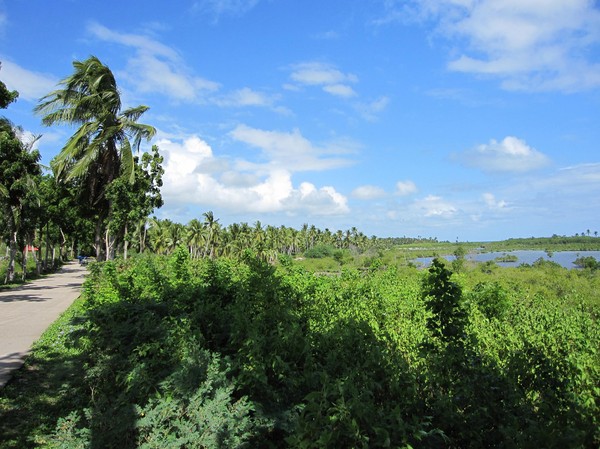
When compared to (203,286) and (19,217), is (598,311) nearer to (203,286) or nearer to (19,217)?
(203,286)

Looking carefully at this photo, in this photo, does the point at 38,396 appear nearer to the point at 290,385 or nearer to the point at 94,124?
the point at 290,385

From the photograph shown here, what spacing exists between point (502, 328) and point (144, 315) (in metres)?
5.84

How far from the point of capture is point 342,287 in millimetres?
10734

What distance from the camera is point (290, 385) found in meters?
3.68

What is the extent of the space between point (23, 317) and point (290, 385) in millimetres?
10113

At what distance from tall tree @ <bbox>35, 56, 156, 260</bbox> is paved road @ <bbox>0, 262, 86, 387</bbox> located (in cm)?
297

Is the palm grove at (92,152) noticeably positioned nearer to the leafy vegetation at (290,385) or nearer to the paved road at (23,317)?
the paved road at (23,317)

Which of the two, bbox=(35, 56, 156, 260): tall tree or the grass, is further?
bbox=(35, 56, 156, 260): tall tree

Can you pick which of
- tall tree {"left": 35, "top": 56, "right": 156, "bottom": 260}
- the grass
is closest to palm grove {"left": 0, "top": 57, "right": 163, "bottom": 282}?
tall tree {"left": 35, "top": 56, "right": 156, "bottom": 260}

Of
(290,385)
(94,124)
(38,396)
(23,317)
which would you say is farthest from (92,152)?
(290,385)

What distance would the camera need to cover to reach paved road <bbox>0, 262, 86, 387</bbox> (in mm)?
7164

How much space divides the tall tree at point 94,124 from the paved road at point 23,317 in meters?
2.97

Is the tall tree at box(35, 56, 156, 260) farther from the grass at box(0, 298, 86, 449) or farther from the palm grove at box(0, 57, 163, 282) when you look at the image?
the grass at box(0, 298, 86, 449)

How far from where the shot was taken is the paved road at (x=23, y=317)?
7164 mm
